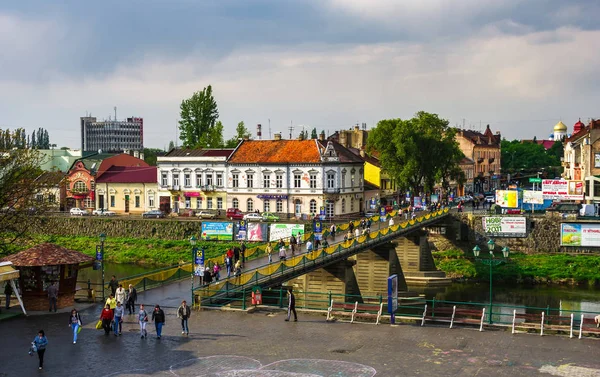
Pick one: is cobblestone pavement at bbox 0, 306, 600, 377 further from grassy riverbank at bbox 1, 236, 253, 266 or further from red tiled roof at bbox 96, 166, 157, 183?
red tiled roof at bbox 96, 166, 157, 183

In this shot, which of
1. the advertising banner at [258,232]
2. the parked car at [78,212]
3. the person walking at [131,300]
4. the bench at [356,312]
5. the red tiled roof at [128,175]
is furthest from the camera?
the red tiled roof at [128,175]

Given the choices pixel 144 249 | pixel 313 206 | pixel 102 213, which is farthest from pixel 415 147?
pixel 102 213

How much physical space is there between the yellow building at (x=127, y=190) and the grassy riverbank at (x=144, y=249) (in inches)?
308

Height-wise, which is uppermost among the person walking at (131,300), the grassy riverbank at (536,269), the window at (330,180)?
the window at (330,180)

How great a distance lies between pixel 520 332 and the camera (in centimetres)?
3156

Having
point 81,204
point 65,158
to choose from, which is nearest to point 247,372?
point 81,204

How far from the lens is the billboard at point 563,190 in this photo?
8306 cm

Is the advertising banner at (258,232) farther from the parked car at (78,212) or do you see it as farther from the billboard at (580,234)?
the billboard at (580,234)

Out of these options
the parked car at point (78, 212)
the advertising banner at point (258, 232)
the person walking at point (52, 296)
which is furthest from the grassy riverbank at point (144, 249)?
the person walking at point (52, 296)

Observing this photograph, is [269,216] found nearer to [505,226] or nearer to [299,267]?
[505,226]

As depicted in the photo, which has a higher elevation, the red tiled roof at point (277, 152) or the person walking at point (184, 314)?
the red tiled roof at point (277, 152)

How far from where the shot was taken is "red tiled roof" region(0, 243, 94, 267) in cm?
3456

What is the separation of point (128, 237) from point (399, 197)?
38488mm

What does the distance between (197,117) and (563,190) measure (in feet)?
175
